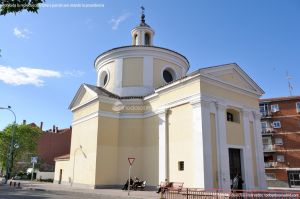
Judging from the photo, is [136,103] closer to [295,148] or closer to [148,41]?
[148,41]

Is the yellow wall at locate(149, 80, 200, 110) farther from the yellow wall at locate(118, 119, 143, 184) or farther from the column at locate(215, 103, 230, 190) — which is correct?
the yellow wall at locate(118, 119, 143, 184)

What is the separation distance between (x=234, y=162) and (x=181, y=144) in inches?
140

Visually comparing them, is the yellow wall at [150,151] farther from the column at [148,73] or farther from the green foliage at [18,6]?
the green foliage at [18,6]

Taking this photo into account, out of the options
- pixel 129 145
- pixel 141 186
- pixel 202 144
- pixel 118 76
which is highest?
pixel 118 76

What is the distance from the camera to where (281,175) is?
36.2 meters

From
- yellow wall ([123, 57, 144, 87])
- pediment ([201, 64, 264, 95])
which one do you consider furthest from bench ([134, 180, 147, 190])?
pediment ([201, 64, 264, 95])

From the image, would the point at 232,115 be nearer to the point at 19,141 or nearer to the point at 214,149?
the point at 214,149

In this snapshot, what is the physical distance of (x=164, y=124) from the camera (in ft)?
62.7

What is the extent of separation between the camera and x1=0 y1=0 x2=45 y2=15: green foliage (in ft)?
19.5

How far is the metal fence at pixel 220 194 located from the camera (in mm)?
11977

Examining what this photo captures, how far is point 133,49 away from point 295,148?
84.3 feet

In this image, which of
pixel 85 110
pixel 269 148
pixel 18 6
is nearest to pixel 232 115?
pixel 85 110

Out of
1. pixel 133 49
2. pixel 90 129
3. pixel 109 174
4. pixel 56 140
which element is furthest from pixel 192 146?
pixel 56 140

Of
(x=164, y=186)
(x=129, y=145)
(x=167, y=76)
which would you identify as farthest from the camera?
(x=167, y=76)
